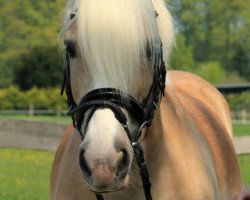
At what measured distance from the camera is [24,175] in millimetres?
12891

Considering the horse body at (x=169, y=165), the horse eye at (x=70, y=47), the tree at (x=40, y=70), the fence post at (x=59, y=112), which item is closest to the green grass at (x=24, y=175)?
the horse body at (x=169, y=165)

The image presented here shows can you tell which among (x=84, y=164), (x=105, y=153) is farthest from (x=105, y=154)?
(x=84, y=164)

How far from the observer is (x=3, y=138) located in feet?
47.6

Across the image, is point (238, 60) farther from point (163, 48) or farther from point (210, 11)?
point (163, 48)

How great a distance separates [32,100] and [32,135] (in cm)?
3448

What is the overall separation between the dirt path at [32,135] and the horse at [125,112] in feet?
32.0

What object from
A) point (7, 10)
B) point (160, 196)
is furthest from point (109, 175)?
point (7, 10)

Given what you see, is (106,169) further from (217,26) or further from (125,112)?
(217,26)

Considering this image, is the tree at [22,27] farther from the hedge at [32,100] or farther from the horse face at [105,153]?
the horse face at [105,153]

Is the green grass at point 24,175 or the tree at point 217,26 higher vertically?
the green grass at point 24,175

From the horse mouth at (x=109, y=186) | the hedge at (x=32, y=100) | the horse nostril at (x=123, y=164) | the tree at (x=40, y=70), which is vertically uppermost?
the horse nostril at (x=123, y=164)

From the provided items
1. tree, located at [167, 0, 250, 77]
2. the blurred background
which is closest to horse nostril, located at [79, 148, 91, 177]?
the blurred background

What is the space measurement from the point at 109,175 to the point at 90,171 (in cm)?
10

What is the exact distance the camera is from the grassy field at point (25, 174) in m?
10.2
